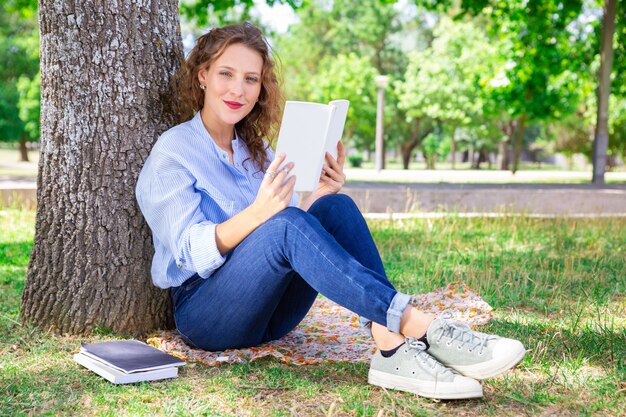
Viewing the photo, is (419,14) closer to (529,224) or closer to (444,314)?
(529,224)

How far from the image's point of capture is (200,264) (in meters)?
2.54

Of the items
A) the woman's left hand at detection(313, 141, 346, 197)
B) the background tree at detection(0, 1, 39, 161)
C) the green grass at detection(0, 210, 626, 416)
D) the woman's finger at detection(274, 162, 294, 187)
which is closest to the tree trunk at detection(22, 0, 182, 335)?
the green grass at detection(0, 210, 626, 416)

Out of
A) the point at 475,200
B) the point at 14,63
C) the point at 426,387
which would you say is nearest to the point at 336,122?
the point at 426,387

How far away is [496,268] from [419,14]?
31723 mm

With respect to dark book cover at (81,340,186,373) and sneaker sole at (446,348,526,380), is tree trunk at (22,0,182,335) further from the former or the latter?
sneaker sole at (446,348,526,380)

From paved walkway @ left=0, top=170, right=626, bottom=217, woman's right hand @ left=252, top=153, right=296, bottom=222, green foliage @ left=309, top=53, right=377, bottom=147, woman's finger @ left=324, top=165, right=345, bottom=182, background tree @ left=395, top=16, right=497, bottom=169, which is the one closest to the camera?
woman's right hand @ left=252, top=153, right=296, bottom=222

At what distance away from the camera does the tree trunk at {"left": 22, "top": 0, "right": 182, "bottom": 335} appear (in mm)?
3105

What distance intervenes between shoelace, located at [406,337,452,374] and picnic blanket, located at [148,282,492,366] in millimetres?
467

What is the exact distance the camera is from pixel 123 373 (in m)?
2.54

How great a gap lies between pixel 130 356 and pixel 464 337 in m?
1.26

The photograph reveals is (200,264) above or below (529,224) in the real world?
above

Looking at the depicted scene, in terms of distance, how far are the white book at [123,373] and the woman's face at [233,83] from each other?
1.02m

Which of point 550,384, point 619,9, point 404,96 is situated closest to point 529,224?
point 550,384

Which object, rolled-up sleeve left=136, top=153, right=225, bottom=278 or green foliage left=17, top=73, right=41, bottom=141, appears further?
green foliage left=17, top=73, right=41, bottom=141
